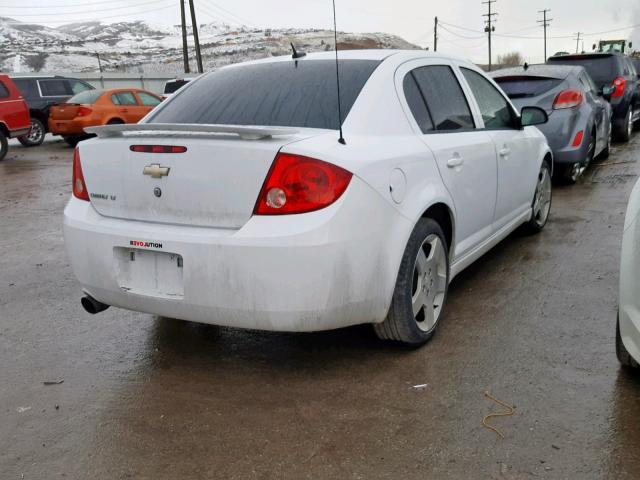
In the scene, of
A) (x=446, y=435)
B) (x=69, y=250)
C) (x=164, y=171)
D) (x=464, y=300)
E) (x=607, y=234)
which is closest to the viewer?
(x=446, y=435)

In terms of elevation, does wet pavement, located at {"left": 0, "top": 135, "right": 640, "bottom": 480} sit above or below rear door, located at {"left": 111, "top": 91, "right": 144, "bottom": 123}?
below

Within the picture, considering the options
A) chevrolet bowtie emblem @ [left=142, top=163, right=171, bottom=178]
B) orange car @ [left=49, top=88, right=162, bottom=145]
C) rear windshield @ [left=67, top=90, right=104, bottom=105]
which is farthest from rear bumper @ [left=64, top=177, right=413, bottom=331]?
rear windshield @ [left=67, top=90, right=104, bottom=105]

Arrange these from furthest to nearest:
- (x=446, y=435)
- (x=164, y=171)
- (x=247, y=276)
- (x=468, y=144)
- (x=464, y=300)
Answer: (x=464, y=300) → (x=468, y=144) → (x=164, y=171) → (x=247, y=276) → (x=446, y=435)

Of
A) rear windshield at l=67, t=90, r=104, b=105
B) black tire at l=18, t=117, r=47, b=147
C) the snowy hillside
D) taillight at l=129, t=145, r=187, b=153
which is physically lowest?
black tire at l=18, t=117, r=47, b=147

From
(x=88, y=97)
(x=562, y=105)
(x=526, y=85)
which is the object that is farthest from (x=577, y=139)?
(x=88, y=97)

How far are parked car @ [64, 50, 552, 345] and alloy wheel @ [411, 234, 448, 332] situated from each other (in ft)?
0.03

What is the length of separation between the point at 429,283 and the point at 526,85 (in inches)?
205

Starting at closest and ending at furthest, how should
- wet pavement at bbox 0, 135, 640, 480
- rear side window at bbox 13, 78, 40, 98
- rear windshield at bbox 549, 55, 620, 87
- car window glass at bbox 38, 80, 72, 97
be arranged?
1. wet pavement at bbox 0, 135, 640, 480
2. rear windshield at bbox 549, 55, 620, 87
3. rear side window at bbox 13, 78, 40, 98
4. car window glass at bbox 38, 80, 72, 97

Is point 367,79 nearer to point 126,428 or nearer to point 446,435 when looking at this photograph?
point 446,435

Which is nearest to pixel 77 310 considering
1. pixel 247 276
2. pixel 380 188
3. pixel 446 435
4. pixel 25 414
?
pixel 25 414

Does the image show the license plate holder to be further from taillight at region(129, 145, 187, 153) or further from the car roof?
A: the car roof

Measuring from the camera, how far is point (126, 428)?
2.68 meters

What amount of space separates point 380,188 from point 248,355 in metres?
1.18

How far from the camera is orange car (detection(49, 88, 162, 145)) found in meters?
15.3
